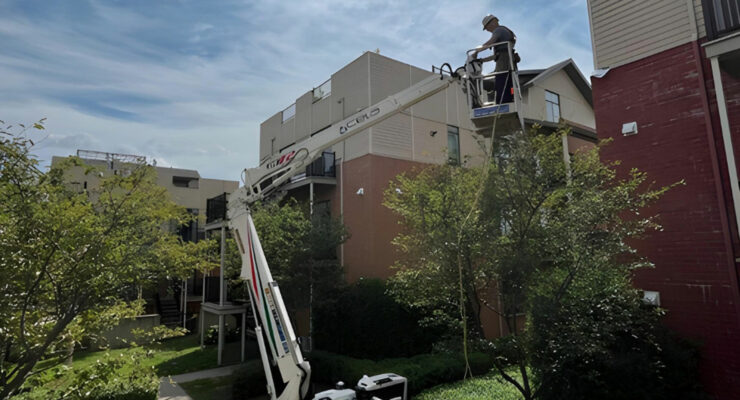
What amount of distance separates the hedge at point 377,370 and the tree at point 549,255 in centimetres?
286

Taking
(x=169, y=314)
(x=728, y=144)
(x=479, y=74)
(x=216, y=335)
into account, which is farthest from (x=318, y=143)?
(x=169, y=314)

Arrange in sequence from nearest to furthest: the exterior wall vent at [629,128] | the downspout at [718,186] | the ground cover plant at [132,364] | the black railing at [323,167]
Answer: the ground cover plant at [132,364], the downspout at [718,186], the exterior wall vent at [629,128], the black railing at [323,167]

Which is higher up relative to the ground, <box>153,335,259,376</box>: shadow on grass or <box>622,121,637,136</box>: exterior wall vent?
<box>622,121,637,136</box>: exterior wall vent

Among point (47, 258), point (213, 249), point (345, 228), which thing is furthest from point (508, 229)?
point (213, 249)

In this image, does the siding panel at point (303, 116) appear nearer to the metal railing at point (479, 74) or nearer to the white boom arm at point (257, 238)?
the white boom arm at point (257, 238)

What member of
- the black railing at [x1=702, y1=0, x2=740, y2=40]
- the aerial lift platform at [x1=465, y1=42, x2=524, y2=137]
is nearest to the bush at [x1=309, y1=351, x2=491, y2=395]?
the aerial lift platform at [x1=465, y1=42, x2=524, y2=137]

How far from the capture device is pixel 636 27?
28.6 feet

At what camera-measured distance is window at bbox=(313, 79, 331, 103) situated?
17.0 meters

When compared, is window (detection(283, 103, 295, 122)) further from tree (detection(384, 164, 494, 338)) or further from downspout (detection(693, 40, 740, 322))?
downspout (detection(693, 40, 740, 322))

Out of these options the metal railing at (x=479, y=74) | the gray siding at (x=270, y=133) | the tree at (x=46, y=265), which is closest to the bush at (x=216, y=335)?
the gray siding at (x=270, y=133)

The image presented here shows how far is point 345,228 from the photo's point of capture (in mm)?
13734

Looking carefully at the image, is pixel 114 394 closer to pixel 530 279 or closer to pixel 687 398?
pixel 530 279

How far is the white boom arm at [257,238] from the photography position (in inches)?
236

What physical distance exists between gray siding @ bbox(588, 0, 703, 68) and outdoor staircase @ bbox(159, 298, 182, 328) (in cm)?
2091
